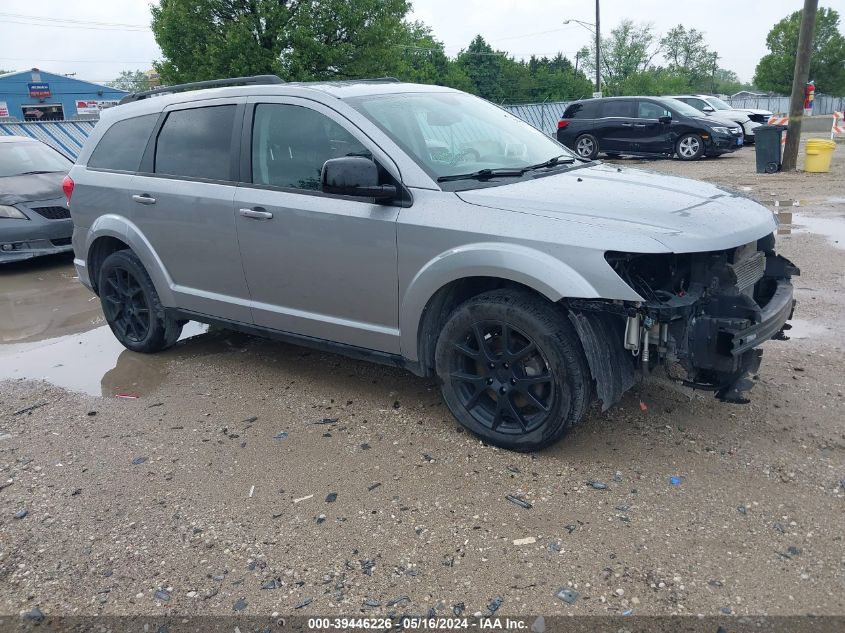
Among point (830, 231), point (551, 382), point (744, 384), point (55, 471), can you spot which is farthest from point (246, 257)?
point (830, 231)

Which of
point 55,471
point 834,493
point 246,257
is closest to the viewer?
point 834,493

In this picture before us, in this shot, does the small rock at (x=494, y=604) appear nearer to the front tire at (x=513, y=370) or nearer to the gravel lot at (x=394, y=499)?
the gravel lot at (x=394, y=499)

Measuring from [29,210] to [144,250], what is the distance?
15.8 feet

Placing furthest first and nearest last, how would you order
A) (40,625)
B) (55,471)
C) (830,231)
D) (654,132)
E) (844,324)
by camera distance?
1. (654,132)
2. (830,231)
3. (844,324)
4. (55,471)
5. (40,625)

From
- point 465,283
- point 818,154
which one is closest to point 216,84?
point 465,283

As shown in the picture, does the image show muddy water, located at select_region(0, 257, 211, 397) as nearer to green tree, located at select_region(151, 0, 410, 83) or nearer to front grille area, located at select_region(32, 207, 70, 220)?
front grille area, located at select_region(32, 207, 70, 220)

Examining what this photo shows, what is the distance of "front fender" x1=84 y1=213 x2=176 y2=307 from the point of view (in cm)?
511

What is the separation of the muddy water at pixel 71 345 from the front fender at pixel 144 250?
0.60 metres

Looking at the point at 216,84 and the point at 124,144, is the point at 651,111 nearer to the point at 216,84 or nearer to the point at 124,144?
the point at 216,84

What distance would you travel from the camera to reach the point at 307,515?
Result: 331 cm

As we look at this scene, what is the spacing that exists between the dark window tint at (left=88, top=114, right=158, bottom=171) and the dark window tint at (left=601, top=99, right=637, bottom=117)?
16211 millimetres

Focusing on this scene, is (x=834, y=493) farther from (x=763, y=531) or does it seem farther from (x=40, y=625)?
(x=40, y=625)

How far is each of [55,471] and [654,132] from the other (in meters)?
17.9

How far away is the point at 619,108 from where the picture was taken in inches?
762
